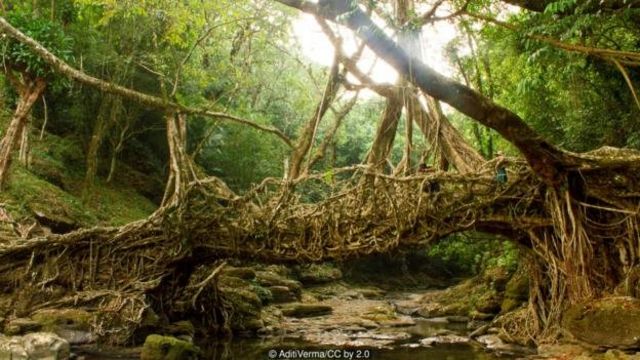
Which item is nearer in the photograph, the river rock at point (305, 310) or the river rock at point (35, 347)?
the river rock at point (35, 347)

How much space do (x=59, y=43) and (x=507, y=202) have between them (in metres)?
9.00

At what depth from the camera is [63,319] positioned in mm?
8086

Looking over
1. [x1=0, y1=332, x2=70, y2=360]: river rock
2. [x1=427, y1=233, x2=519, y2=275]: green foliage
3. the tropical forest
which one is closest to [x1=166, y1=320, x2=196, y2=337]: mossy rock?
the tropical forest

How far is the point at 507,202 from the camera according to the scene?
25.4 ft

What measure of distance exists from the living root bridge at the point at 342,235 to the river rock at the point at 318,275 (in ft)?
31.2

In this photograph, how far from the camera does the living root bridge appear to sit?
7.11 meters

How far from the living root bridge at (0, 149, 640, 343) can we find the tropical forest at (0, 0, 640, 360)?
0.09 ft

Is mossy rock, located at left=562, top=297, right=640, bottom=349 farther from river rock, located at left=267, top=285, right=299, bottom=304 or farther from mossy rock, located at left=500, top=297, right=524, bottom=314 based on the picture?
river rock, located at left=267, top=285, right=299, bottom=304

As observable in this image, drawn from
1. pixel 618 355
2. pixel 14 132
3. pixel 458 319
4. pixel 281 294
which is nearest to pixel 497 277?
pixel 458 319

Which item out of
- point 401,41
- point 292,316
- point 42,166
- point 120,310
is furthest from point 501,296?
point 42,166

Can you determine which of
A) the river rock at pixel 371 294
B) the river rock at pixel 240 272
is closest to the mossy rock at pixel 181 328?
the river rock at pixel 240 272

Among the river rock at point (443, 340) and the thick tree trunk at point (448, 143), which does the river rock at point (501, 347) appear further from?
the thick tree trunk at point (448, 143)

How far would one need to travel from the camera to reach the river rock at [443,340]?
9055mm

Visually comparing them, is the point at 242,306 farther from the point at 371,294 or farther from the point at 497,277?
the point at 371,294
